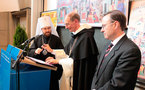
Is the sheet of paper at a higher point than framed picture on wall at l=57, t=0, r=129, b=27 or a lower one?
lower

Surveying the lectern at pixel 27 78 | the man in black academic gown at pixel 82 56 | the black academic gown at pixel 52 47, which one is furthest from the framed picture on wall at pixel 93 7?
the lectern at pixel 27 78

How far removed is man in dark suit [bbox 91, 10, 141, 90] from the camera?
137cm

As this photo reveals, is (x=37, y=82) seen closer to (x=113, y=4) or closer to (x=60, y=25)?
(x=113, y=4)

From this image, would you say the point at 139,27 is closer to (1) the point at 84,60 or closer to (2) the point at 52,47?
(1) the point at 84,60

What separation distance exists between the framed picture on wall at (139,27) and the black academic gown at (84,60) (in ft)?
1.83

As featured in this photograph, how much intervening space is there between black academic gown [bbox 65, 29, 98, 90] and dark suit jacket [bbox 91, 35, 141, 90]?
2.38 ft

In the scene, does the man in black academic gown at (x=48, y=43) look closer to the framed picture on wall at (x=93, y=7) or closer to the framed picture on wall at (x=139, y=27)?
the framed picture on wall at (x=93, y=7)

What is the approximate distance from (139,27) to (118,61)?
2.28 ft

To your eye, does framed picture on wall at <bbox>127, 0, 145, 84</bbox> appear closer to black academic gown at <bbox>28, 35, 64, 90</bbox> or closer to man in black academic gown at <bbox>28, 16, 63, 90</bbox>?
black academic gown at <bbox>28, 35, 64, 90</bbox>

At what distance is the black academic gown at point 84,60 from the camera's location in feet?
7.58

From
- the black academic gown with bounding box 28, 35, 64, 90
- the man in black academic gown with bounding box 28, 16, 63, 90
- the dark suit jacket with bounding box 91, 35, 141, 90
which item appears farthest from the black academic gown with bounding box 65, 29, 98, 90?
the dark suit jacket with bounding box 91, 35, 141, 90

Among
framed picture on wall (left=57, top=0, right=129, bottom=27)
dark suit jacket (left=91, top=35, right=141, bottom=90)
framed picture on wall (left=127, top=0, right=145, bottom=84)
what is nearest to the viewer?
dark suit jacket (left=91, top=35, right=141, bottom=90)

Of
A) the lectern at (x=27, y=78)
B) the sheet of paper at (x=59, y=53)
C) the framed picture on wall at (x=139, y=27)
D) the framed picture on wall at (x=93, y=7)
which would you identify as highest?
the framed picture on wall at (x=93, y=7)

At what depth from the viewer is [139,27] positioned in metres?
A: 1.92
